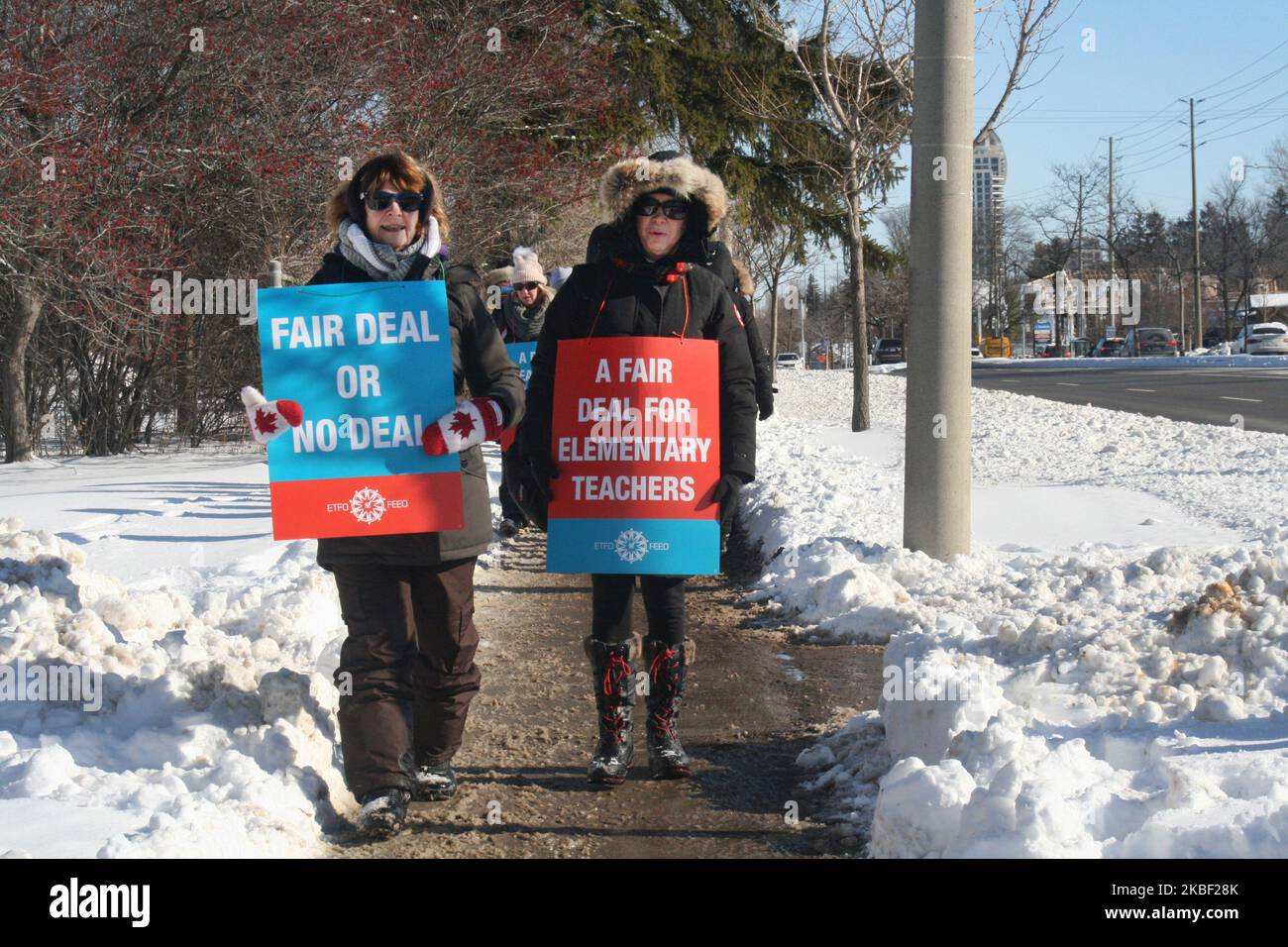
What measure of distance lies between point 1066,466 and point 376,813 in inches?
414

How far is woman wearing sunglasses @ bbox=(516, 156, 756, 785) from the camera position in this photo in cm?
458

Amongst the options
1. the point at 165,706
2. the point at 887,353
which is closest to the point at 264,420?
the point at 165,706

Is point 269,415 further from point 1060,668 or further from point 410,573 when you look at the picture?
point 1060,668

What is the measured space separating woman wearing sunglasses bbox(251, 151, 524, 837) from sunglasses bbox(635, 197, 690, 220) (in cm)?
63

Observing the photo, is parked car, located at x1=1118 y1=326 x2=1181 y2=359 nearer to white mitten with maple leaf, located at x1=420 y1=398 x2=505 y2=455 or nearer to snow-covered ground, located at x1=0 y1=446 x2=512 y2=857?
snow-covered ground, located at x1=0 y1=446 x2=512 y2=857

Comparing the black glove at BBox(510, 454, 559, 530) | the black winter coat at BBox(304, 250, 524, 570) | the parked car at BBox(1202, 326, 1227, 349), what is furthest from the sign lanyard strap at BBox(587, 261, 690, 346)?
the parked car at BBox(1202, 326, 1227, 349)

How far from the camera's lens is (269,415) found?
416cm

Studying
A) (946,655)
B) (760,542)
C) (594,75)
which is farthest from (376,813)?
(594,75)

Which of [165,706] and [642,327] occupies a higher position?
[642,327]

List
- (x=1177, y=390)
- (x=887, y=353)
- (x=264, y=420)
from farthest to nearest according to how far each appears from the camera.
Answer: (x=887, y=353) → (x=1177, y=390) → (x=264, y=420)

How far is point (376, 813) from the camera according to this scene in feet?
13.2

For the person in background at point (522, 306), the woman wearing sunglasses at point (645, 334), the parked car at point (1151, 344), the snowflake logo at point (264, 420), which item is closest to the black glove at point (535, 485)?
the woman wearing sunglasses at point (645, 334)

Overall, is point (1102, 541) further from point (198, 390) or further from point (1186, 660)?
point (198, 390)

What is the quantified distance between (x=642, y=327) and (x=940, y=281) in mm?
3662
